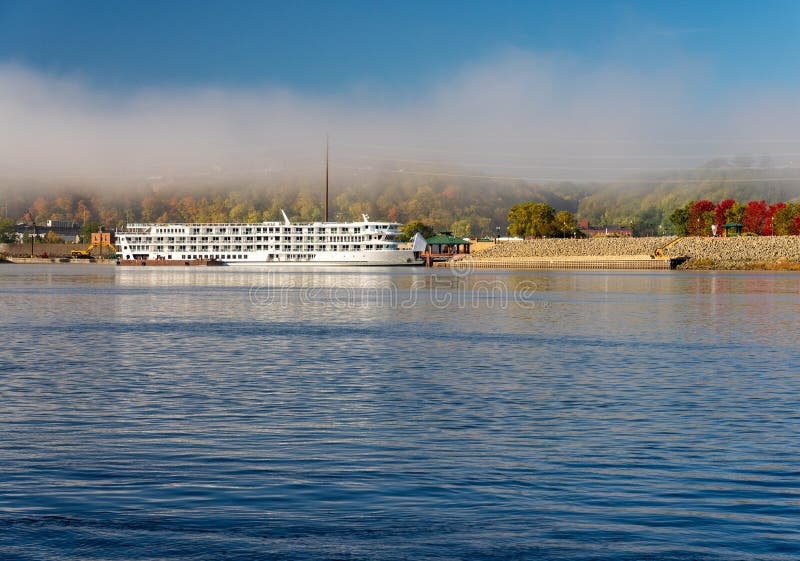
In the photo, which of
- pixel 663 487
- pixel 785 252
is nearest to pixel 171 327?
pixel 663 487

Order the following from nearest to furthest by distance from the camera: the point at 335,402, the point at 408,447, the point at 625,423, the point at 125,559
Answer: the point at 125,559, the point at 408,447, the point at 625,423, the point at 335,402

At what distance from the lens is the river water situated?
37.2 feet

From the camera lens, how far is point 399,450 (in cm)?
1634

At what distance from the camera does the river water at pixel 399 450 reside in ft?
37.2

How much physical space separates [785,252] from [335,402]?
190447 mm

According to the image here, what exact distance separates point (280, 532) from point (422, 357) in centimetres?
2119

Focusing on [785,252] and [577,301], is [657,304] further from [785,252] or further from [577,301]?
[785,252]

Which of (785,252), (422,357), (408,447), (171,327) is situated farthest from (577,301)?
(785,252)

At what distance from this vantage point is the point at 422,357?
32562mm

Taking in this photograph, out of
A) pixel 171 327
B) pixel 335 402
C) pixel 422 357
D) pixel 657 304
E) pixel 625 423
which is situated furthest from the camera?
pixel 657 304

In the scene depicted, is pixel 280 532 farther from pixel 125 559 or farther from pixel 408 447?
pixel 408 447

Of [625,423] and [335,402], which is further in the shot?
[335,402]

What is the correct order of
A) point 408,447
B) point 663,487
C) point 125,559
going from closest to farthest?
point 125,559
point 663,487
point 408,447

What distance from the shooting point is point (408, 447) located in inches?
654
